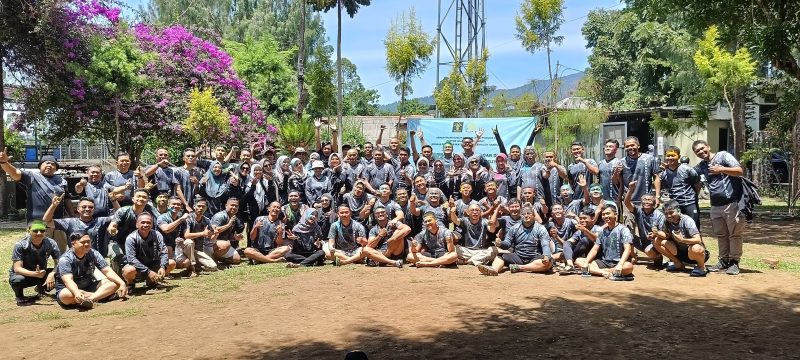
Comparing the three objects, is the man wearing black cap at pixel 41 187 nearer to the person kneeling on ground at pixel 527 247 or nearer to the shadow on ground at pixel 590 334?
the shadow on ground at pixel 590 334

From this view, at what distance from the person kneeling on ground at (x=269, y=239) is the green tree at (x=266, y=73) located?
20.9 meters

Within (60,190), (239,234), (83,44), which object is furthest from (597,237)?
(83,44)

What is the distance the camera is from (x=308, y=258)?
9891mm

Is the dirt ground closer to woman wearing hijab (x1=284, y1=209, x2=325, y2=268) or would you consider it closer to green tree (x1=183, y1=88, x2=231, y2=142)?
woman wearing hijab (x1=284, y1=209, x2=325, y2=268)

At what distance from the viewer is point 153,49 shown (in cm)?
2002

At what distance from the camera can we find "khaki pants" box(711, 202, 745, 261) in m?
8.55

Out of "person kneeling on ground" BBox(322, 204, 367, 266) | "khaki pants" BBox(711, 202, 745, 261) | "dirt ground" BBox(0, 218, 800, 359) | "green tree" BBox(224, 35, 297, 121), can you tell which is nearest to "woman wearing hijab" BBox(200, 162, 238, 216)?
"person kneeling on ground" BBox(322, 204, 367, 266)

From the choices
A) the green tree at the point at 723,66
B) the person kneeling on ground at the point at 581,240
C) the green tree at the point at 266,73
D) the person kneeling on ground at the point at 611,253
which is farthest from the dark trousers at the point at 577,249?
the green tree at the point at 266,73

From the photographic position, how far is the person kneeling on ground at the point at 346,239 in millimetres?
9891

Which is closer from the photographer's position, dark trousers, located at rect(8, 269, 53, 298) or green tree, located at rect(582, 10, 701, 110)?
dark trousers, located at rect(8, 269, 53, 298)

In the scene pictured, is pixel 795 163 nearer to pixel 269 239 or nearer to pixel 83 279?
pixel 269 239

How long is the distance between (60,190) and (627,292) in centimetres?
709

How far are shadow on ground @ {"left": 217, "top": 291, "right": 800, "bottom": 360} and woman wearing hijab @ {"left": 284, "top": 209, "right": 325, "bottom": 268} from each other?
344 cm

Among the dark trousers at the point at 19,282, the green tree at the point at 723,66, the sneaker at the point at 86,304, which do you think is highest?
the green tree at the point at 723,66
